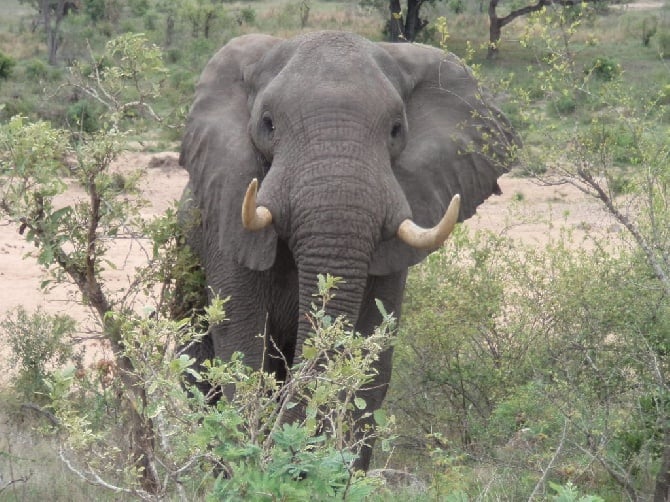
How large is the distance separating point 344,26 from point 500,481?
24.4 metres

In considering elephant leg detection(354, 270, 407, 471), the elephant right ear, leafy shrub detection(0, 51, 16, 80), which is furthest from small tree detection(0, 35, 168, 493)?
leafy shrub detection(0, 51, 16, 80)

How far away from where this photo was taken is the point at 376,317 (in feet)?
18.2

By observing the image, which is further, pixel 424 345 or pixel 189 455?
pixel 424 345

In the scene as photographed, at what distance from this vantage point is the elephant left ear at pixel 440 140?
5430 mm

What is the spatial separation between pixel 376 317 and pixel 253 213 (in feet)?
3.35

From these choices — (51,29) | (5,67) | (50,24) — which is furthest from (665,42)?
(50,24)

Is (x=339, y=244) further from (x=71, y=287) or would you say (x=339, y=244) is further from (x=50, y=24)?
(x=50, y=24)

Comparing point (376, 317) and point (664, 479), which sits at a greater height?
point (376, 317)

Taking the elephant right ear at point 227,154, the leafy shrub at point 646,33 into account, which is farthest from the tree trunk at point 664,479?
the leafy shrub at point 646,33

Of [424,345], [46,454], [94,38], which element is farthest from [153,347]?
[94,38]

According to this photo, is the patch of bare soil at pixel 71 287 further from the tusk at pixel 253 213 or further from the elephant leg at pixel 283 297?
the tusk at pixel 253 213

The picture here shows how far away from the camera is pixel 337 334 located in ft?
11.0

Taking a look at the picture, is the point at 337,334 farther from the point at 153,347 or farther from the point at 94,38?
the point at 94,38

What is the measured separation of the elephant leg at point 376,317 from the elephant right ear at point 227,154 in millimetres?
563
